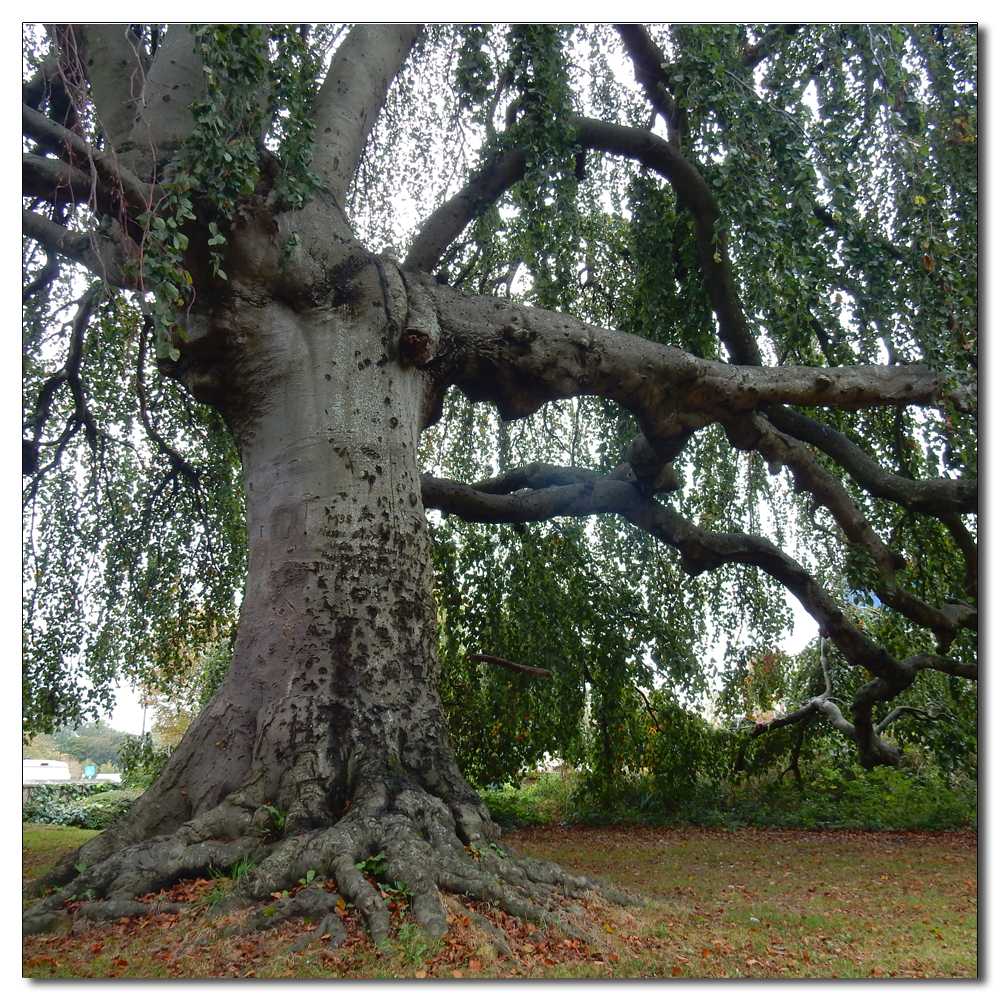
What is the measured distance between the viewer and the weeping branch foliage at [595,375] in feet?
11.2

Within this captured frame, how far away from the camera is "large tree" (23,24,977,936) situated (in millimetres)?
2582

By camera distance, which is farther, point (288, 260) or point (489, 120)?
point (489, 120)

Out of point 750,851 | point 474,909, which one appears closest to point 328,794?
point 474,909

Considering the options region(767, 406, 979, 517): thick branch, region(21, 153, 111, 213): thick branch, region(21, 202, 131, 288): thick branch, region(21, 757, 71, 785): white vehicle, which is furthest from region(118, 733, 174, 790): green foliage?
region(767, 406, 979, 517): thick branch

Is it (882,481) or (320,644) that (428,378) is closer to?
(320,644)

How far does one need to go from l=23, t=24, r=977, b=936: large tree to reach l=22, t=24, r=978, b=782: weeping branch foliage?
0.10 ft

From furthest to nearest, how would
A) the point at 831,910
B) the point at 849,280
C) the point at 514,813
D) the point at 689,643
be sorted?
the point at 514,813 → the point at 689,643 → the point at 849,280 → the point at 831,910

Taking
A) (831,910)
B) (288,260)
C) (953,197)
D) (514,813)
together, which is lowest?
(514,813)

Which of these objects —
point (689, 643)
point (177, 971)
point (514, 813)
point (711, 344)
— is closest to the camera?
point (177, 971)

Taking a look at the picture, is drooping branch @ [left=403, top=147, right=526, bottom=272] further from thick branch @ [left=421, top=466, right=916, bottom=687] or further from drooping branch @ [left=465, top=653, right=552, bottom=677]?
drooping branch @ [left=465, top=653, right=552, bottom=677]

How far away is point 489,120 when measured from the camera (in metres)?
5.15

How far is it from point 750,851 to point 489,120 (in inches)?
205

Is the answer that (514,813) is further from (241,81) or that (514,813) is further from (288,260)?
(241,81)

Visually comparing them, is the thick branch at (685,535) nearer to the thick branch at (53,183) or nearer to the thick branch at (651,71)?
the thick branch at (651,71)
